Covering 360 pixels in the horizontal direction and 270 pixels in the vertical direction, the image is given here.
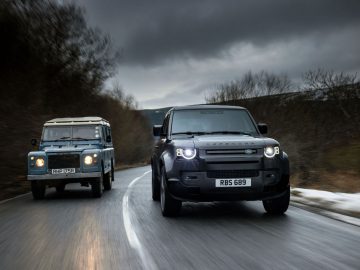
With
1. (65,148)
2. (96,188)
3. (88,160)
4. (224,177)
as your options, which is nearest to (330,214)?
(224,177)

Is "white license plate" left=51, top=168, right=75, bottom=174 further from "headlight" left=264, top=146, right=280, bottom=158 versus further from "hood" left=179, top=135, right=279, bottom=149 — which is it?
"headlight" left=264, top=146, right=280, bottom=158

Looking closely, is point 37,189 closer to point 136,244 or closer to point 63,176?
point 63,176

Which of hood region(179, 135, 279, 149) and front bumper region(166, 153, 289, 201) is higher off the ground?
hood region(179, 135, 279, 149)

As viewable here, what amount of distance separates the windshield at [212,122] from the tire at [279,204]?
4.60 ft

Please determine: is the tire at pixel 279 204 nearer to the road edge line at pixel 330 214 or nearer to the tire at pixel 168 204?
the road edge line at pixel 330 214

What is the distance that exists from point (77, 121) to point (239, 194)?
857 cm

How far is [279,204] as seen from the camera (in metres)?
8.62

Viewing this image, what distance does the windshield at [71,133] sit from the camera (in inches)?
591

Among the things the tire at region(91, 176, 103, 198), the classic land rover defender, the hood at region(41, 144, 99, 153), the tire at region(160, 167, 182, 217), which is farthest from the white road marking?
the hood at region(41, 144, 99, 153)

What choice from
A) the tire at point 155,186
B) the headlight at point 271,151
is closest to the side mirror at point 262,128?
the headlight at point 271,151

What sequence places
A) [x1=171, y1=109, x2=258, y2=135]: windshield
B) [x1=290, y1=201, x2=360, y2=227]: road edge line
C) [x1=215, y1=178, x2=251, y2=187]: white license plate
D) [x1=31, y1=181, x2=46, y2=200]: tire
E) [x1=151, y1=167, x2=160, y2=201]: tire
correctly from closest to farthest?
[x1=290, y1=201, x2=360, y2=227]: road edge line → [x1=215, y1=178, x2=251, y2=187]: white license plate → [x1=171, y1=109, x2=258, y2=135]: windshield → [x1=151, y1=167, x2=160, y2=201]: tire → [x1=31, y1=181, x2=46, y2=200]: tire

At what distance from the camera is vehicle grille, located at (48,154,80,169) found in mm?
13398

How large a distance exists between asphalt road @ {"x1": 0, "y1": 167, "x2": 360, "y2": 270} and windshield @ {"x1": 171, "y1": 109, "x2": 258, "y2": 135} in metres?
1.51

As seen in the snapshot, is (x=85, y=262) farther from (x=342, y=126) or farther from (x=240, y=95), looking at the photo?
(x=240, y=95)
